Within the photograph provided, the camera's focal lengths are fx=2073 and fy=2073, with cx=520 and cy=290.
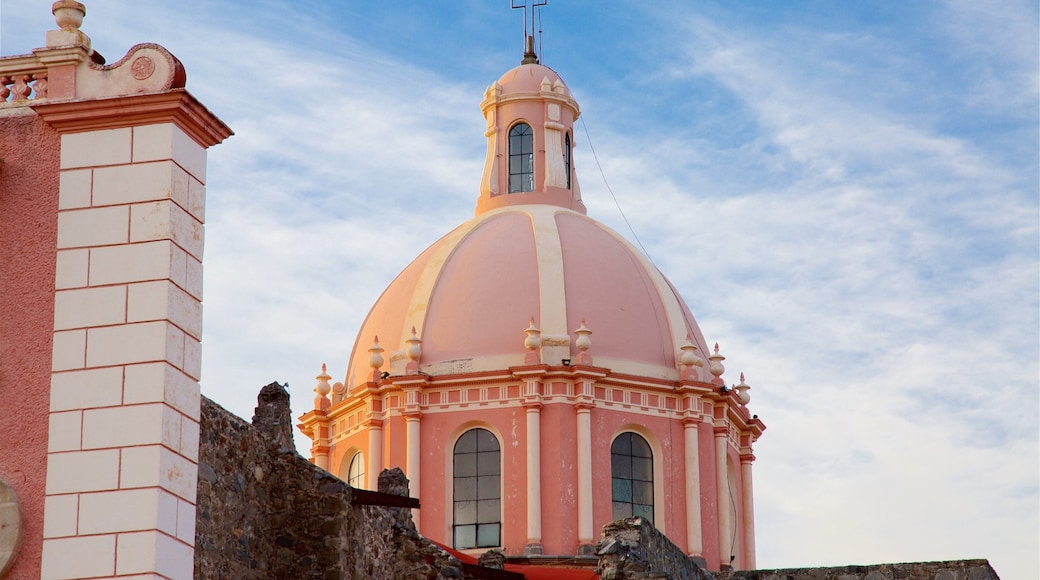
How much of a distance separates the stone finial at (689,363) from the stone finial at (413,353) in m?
4.26

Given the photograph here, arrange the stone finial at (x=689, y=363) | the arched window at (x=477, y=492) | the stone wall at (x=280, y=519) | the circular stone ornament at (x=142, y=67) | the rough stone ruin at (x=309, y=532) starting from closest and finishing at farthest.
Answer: the circular stone ornament at (x=142, y=67) < the stone wall at (x=280, y=519) < the rough stone ruin at (x=309, y=532) < the arched window at (x=477, y=492) < the stone finial at (x=689, y=363)

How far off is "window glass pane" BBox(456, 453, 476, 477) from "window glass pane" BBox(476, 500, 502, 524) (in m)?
0.55

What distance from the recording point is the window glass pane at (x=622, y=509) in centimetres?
3262

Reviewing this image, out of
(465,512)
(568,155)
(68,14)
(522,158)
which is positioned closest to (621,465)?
(465,512)

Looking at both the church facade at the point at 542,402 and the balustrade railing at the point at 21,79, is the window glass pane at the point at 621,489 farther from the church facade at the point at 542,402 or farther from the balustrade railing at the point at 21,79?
the balustrade railing at the point at 21,79

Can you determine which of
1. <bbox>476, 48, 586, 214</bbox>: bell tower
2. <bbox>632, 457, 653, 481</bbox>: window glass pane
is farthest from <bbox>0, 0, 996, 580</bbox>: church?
Result: <bbox>476, 48, 586, 214</bbox>: bell tower

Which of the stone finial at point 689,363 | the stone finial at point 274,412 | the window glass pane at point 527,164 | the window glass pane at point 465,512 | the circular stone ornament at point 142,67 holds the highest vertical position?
the window glass pane at point 527,164

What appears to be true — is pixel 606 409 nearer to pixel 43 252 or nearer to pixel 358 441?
pixel 358 441

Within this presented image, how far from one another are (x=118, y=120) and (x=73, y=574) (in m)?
2.98

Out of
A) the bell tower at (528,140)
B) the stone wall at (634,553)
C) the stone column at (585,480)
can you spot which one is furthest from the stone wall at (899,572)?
the bell tower at (528,140)

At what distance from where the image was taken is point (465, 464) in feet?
108

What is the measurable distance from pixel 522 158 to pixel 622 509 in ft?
24.4

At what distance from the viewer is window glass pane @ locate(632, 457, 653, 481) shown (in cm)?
3325

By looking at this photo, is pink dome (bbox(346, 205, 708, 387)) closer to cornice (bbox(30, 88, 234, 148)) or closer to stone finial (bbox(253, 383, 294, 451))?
stone finial (bbox(253, 383, 294, 451))
